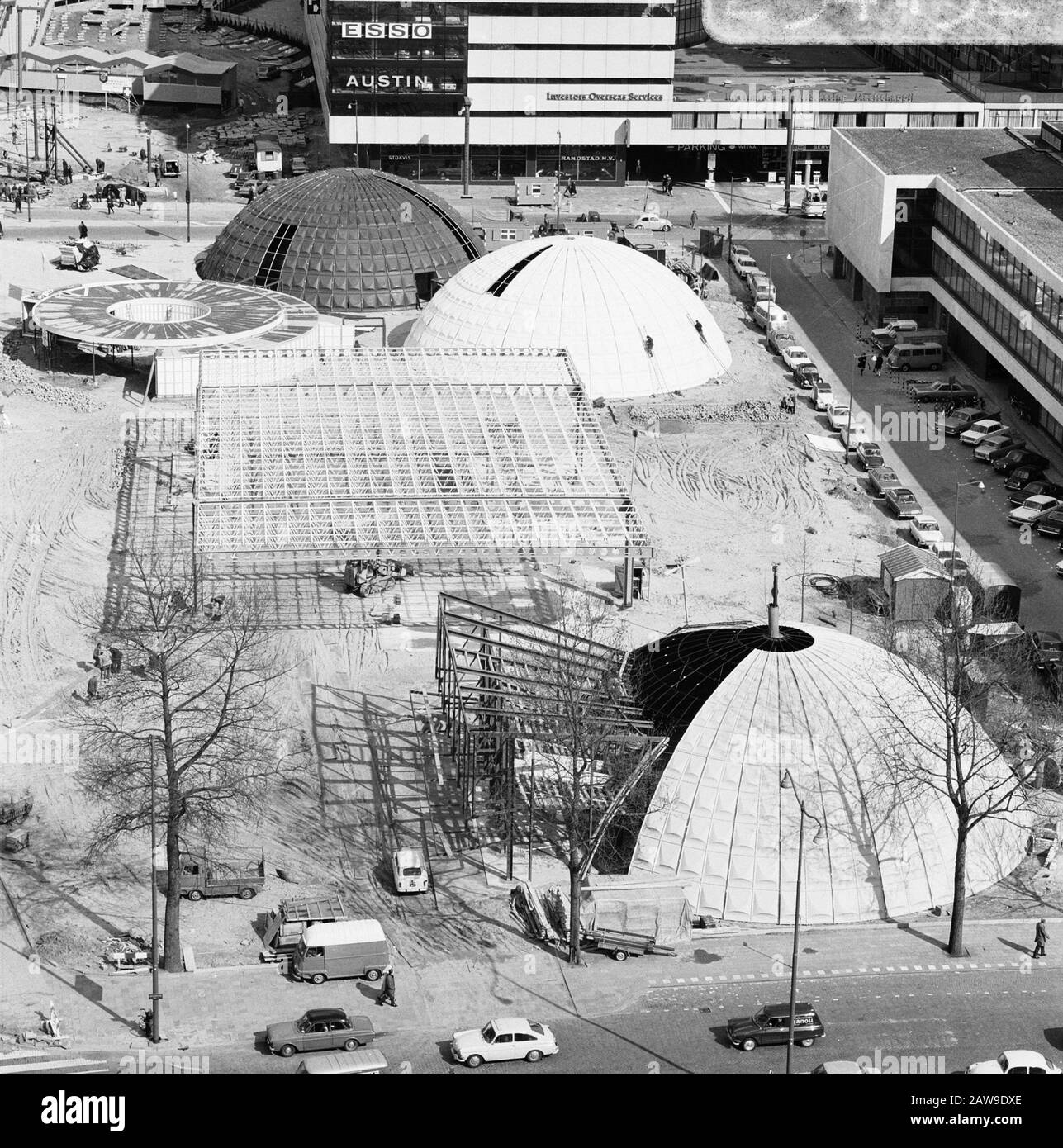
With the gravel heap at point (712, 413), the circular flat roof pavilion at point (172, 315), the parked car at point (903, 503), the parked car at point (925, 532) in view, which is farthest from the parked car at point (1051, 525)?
the circular flat roof pavilion at point (172, 315)

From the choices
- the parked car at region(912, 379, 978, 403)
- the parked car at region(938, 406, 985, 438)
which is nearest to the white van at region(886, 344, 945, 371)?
the parked car at region(912, 379, 978, 403)

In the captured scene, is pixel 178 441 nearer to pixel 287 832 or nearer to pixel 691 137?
pixel 287 832

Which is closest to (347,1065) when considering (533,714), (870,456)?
(533,714)

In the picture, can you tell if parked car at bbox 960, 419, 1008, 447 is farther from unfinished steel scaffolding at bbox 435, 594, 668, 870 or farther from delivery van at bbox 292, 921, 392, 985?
delivery van at bbox 292, 921, 392, 985

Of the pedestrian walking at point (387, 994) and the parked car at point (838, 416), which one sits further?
the parked car at point (838, 416)

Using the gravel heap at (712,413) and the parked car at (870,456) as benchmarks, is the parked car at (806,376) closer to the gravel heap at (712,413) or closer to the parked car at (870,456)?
the gravel heap at (712,413)
